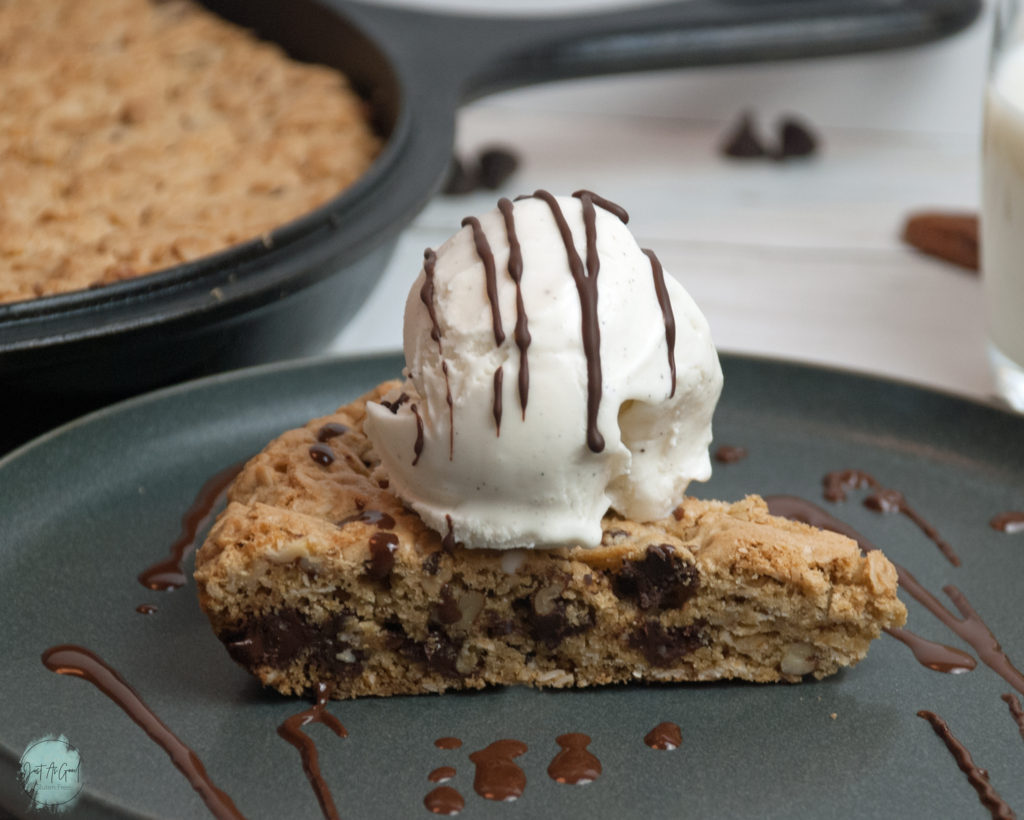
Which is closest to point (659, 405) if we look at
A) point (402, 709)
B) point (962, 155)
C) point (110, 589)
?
point (402, 709)

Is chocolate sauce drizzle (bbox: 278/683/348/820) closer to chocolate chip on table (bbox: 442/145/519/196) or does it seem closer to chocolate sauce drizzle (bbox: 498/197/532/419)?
chocolate sauce drizzle (bbox: 498/197/532/419)

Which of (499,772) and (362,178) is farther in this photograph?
(362,178)

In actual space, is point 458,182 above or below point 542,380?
below

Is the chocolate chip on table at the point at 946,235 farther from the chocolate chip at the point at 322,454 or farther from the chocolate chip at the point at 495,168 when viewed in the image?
the chocolate chip at the point at 322,454

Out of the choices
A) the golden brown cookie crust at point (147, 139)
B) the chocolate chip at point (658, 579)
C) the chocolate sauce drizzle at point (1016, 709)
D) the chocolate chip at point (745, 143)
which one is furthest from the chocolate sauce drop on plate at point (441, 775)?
the chocolate chip at point (745, 143)

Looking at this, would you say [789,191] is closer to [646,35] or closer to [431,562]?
[646,35]

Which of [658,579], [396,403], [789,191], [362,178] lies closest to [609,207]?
[396,403]

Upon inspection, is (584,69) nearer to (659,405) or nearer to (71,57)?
(71,57)
